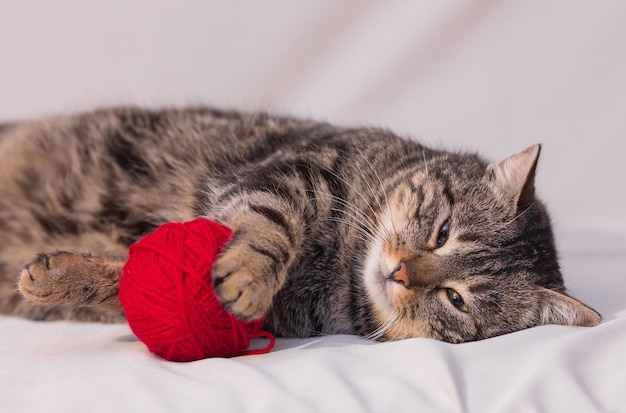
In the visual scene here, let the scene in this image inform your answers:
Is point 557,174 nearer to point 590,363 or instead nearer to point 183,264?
point 590,363

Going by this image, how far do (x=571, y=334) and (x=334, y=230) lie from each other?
638 millimetres

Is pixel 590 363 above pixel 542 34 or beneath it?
beneath

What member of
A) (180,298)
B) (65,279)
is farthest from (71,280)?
(180,298)

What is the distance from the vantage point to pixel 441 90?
3.11 metres

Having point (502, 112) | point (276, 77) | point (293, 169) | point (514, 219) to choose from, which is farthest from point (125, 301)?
point (502, 112)

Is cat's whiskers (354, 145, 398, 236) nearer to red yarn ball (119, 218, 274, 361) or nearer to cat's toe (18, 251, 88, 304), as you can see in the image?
red yarn ball (119, 218, 274, 361)

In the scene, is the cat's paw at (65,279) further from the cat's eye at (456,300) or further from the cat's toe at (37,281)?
the cat's eye at (456,300)

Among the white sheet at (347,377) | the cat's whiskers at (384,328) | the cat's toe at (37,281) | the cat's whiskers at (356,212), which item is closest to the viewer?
the white sheet at (347,377)

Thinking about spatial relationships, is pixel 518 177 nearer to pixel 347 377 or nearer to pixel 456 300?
pixel 456 300

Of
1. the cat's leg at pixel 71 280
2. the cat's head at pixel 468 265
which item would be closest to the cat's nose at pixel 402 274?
the cat's head at pixel 468 265

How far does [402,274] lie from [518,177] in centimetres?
41

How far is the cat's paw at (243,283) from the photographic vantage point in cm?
161

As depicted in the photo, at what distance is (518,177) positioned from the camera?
76.9 inches

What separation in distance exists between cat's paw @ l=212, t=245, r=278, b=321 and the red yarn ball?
0.17ft
